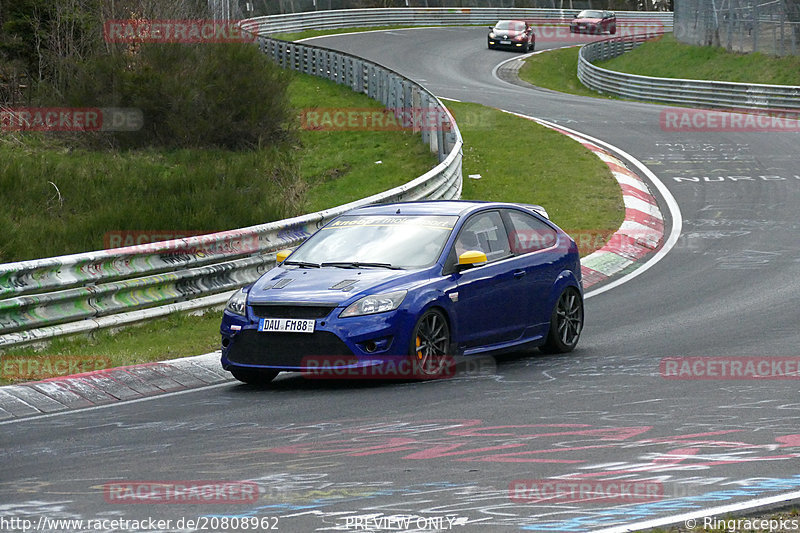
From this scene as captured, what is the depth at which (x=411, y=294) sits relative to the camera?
9836mm

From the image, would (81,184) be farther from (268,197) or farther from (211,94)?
(211,94)

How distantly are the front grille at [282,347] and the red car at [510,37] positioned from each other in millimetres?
50400

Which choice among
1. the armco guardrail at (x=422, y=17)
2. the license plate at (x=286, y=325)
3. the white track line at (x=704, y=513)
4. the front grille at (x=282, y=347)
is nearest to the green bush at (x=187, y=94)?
the front grille at (x=282, y=347)

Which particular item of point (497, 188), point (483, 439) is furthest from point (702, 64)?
point (483, 439)

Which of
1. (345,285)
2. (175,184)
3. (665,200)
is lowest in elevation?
(665,200)

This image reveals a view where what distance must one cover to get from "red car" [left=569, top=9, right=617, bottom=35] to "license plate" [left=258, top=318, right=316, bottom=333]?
62.0 m

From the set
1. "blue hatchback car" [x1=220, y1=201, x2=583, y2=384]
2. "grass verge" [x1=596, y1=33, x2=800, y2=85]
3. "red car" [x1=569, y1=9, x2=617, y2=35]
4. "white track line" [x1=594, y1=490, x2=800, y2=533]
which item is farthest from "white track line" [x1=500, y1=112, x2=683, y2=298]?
"red car" [x1=569, y1=9, x2=617, y2=35]

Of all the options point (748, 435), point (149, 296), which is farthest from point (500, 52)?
point (748, 435)

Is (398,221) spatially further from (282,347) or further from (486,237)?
(282,347)

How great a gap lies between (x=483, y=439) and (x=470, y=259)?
3.07m

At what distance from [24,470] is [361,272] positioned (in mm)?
3779

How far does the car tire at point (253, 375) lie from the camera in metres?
9.95

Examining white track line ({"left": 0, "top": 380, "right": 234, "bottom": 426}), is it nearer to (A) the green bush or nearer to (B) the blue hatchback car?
(B) the blue hatchback car

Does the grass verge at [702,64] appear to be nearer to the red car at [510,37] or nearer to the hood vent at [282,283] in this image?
the red car at [510,37]
